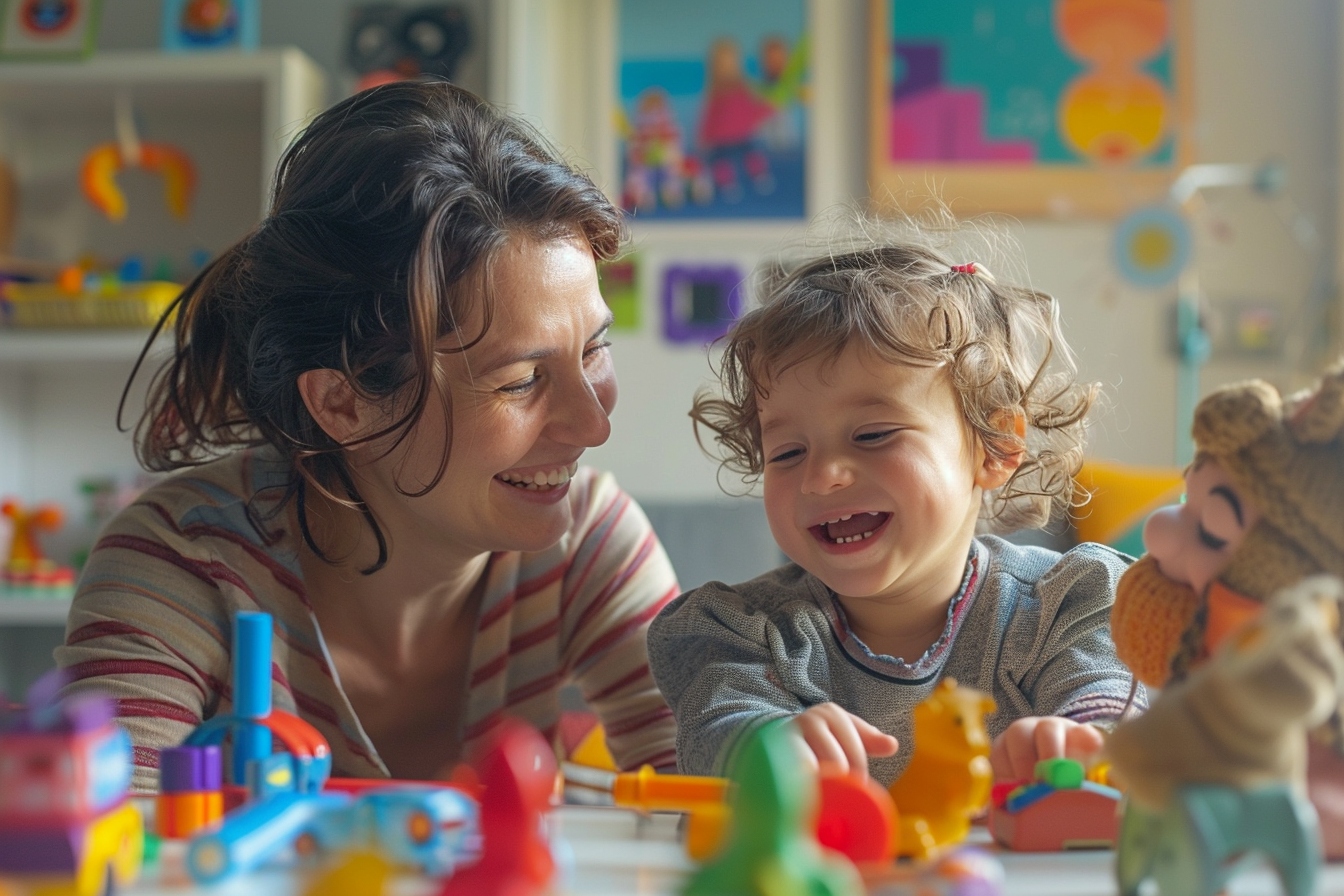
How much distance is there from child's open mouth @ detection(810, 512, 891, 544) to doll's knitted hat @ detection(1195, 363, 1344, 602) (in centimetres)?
44

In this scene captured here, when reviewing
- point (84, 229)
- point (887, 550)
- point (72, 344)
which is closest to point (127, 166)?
point (84, 229)

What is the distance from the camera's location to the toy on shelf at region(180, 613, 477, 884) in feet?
1.72

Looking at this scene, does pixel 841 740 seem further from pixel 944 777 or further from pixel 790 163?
pixel 790 163

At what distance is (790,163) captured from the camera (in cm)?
318

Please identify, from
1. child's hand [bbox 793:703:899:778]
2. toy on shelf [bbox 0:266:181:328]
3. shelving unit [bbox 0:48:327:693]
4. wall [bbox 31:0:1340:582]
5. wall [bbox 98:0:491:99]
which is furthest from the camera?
wall [bbox 31:0:1340:582]

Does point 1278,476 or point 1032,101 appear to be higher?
point 1032,101

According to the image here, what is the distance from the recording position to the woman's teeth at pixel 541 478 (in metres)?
1.05

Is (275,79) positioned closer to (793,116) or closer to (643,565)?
(793,116)

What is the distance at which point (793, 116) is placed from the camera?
317 centimetres

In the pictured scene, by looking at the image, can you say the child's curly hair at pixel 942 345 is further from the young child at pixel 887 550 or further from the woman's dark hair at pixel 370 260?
the woman's dark hair at pixel 370 260

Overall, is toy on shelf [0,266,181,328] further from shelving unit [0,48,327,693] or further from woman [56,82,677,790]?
woman [56,82,677,790]

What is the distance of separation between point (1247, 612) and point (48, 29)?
2.79 m

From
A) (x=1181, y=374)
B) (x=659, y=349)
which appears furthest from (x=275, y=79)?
(x=1181, y=374)

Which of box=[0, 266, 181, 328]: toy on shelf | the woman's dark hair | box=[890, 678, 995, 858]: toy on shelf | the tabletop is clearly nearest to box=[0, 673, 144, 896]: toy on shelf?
the tabletop
